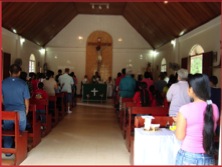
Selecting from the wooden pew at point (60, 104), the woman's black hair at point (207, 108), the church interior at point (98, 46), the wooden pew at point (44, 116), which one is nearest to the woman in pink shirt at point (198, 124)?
the woman's black hair at point (207, 108)

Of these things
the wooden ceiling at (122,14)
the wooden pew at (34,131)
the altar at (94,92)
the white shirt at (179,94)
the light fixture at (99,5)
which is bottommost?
the wooden pew at (34,131)

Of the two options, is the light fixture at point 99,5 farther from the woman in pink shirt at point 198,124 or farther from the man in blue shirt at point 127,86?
the woman in pink shirt at point 198,124

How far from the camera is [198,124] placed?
7.89 ft

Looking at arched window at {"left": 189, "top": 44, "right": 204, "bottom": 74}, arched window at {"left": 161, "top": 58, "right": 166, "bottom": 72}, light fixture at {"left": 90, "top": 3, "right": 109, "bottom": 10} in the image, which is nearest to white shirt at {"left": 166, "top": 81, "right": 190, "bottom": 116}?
arched window at {"left": 189, "top": 44, "right": 204, "bottom": 74}

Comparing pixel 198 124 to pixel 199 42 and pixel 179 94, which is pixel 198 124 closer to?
pixel 179 94

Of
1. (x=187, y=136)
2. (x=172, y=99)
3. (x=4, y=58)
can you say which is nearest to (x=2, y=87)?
(x=172, y=99)

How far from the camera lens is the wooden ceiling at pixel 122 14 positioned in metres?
9.13

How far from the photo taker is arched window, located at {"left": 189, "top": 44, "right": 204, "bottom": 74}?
10008 millimetres

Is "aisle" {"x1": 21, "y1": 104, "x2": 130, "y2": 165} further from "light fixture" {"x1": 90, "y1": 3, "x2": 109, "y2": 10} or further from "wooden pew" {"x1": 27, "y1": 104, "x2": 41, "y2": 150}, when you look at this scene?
"light fixture" {"x1": 90, "y1": 3, "x2": 109, "y2": 10}

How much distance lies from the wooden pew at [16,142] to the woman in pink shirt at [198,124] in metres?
2.72

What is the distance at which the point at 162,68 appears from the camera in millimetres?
15531

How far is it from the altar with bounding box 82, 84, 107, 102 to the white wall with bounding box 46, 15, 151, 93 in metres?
3.70

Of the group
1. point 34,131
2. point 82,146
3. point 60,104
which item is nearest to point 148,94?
point 82,146

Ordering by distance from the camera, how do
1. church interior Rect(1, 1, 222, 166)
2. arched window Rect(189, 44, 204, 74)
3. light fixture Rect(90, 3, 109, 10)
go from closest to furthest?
church interior Rect(1, 1, 222, 166), arched window Rect(189, 44, 204, 74), light fixture Rect(90, 3, 109, 10)
